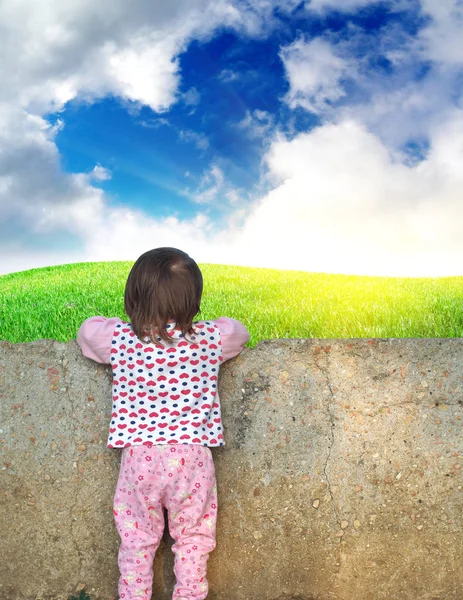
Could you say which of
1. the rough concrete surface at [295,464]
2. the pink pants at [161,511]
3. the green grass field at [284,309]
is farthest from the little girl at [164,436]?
the green grass field at [284,309]

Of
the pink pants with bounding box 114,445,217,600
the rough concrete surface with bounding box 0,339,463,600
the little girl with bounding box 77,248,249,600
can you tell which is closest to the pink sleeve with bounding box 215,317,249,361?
the little girl with bounding box 77,248,249,600

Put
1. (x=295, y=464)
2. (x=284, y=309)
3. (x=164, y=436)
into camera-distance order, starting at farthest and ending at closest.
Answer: (x=284, y=309) → (x=295, y=464) → (x=164, y=436)

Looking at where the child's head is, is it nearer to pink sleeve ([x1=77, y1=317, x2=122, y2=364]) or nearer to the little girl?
the little girl

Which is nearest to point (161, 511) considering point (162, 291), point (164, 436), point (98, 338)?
point (164, 436)

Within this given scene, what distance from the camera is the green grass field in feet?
12.2

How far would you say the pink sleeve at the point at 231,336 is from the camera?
121 inches

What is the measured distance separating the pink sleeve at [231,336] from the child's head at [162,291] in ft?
0.86

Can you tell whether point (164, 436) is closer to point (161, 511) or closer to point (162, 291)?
point (161, 511)

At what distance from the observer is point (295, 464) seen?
11.1 ft

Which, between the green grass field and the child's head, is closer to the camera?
the child's head

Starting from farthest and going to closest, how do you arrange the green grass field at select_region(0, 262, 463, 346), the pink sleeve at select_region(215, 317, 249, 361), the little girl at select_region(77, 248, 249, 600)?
the green grass field at select_region(0, 262, 463, 346), the pink sleeve at select_region(215, 317, 249, 361), the little girl at select_region(77, 248, 249, 600)

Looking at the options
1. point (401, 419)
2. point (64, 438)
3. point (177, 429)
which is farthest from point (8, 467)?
point (401, 419)

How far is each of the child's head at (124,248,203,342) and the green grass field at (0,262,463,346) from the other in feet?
2.25

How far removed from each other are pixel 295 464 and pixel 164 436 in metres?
0.88
